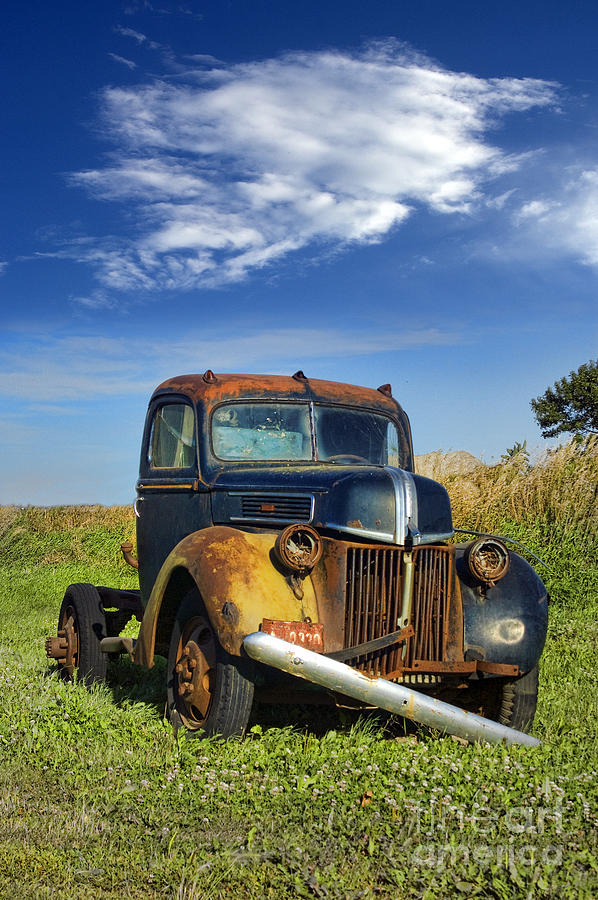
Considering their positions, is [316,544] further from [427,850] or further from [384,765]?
[427,850]

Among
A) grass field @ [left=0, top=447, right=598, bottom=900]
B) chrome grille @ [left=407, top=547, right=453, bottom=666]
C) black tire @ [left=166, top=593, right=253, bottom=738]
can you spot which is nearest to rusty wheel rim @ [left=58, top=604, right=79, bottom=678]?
grass field @ [left=0, top=447, right=598, bottom=900]

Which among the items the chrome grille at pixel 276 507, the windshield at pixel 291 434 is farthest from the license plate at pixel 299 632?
the windshield at pixel 291 434

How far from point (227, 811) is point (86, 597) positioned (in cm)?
326

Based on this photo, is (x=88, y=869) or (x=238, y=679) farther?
(x=238, y=679)

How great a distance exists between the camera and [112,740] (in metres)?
4.71

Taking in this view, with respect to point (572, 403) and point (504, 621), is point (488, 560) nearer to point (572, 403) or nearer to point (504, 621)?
point (504, 621)

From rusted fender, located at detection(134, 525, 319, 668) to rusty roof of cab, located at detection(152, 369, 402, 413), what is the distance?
1.19 m

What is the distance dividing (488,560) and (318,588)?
41.3 inches

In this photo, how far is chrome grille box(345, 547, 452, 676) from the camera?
4383 millimetres

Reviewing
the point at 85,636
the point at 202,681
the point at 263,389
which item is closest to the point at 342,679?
the point at 202,681

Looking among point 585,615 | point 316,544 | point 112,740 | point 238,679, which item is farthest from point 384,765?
point 585,615

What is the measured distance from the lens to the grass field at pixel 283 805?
10.1ft

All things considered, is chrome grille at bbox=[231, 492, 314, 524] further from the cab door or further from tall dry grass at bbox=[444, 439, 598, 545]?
tall dry grass at bbox=[444, 439, 598, 545]

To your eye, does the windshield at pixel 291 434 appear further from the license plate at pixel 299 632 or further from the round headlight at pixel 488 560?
the license plate at pixel 299 632
